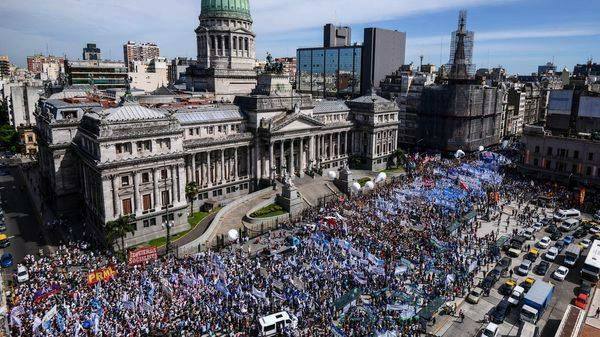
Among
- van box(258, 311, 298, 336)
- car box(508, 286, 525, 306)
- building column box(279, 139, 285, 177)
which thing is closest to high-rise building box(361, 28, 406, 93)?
building column box(279, 139, 285, 177)

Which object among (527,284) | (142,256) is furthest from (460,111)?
(142,256)

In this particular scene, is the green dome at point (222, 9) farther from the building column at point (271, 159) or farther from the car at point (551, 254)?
the car at point (551, 254)

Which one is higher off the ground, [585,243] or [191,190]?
[191,190]

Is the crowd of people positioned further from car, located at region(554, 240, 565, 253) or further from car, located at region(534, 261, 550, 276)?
car, located at region(554, 240, 565, 253)

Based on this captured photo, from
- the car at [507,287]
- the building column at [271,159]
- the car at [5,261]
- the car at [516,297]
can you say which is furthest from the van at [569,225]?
the car at [5,261]

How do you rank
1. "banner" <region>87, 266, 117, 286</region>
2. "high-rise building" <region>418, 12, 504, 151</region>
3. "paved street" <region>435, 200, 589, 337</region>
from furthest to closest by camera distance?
"high-rise building" <region>418, 12, 504, 151</region>
"banner" <region>87, 266, 117, 286</region>
"paved street" <region>435, 200, 589, 337</region>

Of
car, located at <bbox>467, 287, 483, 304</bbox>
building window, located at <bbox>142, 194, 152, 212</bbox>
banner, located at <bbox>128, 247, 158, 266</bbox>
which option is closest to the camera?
car, located at <bbox>467, 287, 483, 304</bbox>

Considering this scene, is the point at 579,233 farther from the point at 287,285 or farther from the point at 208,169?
the point at 208,169

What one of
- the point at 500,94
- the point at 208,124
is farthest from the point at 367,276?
the point at 500,94
